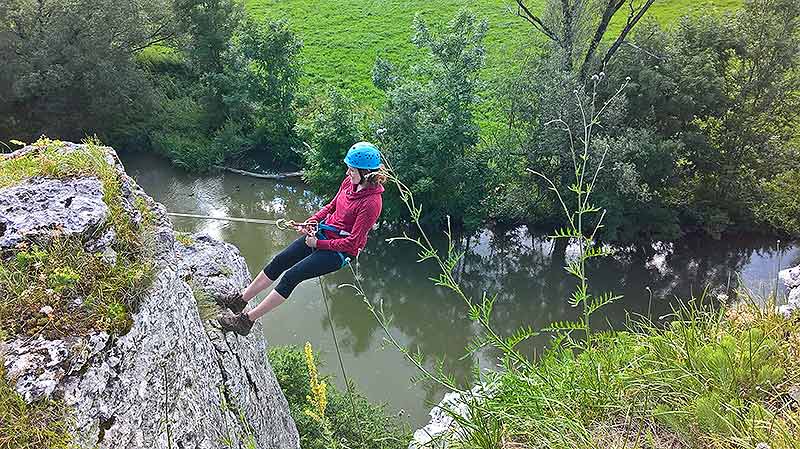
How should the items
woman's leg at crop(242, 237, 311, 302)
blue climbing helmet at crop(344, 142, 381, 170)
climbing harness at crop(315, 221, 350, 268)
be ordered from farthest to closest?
→ woman's leg at crop(242, 237, 311, 302), climbing harness at crop(315, 221, 350, 268), blue climbing helmet at crop(344, 142, 381, 170)

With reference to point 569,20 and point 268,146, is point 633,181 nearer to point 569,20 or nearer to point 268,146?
point 569,20

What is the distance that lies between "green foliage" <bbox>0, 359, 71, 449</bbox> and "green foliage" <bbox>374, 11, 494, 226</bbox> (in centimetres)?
1119

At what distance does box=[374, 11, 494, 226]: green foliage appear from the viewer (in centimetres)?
1377

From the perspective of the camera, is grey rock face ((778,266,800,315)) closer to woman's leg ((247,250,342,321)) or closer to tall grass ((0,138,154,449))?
woman's leg ((247,250,342,321))

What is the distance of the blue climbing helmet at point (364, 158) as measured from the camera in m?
5.05

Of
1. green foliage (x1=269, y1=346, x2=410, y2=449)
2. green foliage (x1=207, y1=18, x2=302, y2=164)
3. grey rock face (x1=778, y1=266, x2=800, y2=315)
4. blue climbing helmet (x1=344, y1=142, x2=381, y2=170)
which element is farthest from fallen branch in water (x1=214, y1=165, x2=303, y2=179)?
grey rock face (x1=778, y1=266, x2=800, y2=315)

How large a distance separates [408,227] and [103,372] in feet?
42.5

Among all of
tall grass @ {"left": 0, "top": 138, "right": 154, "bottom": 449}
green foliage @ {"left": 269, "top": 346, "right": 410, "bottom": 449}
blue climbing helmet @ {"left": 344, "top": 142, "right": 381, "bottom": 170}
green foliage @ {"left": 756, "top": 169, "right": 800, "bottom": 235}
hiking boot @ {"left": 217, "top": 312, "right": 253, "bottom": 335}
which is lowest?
green foliage @ {"left": 269, "top": 346, "right": 410, "bottom": 449}

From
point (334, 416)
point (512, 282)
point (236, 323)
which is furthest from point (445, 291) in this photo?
point (236, 323)

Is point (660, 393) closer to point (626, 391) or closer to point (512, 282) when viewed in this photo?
point (626, 391)

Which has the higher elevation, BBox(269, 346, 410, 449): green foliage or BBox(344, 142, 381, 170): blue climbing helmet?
BBox(344, 142, 381, 170): blue climbing helmet

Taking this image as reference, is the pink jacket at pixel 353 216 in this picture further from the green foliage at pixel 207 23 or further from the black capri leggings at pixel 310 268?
the green foliage at pixel 207 23

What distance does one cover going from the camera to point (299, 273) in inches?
210

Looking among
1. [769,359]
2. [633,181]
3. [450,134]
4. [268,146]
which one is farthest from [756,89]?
[268,146]
